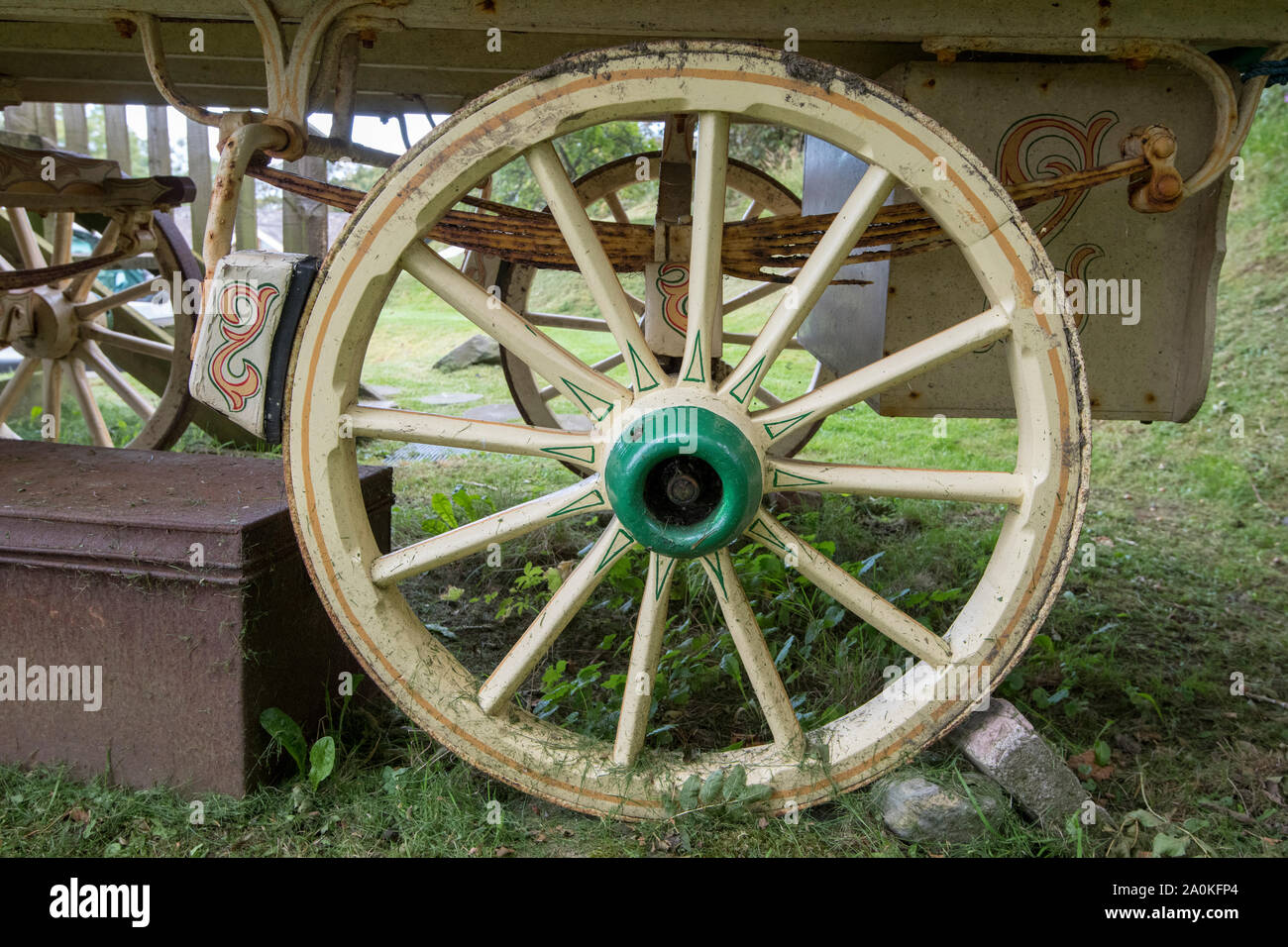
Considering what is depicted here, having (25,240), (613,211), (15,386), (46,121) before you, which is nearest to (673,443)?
(613,211)

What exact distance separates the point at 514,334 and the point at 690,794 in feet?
2.99

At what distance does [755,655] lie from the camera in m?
1.81

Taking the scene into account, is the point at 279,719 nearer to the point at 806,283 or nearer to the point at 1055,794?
the point at 806,283

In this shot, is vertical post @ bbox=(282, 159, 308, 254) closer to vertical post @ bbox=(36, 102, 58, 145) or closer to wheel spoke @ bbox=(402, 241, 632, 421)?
vertical post @ bbox=(36, 102, 58, 145)

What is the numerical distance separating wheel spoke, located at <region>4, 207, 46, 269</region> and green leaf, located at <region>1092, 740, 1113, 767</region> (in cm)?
401

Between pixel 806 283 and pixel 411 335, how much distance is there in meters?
7.90

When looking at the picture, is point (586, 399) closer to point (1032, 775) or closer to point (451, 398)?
point (1032, 775)

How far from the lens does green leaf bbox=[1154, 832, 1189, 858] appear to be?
5.81ft

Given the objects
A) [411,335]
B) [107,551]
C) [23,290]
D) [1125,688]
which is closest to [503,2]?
[107,551]

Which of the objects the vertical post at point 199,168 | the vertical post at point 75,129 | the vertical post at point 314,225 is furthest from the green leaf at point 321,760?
the vertical post at point 75,129

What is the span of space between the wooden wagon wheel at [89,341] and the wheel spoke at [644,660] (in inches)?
97.9

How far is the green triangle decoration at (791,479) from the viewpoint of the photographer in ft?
5.72

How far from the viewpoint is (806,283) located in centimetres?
170

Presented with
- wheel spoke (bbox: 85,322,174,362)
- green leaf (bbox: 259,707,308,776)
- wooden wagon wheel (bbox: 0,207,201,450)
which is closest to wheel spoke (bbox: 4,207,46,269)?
wooden wagon wheel (bbox: 0,207,201,450)
